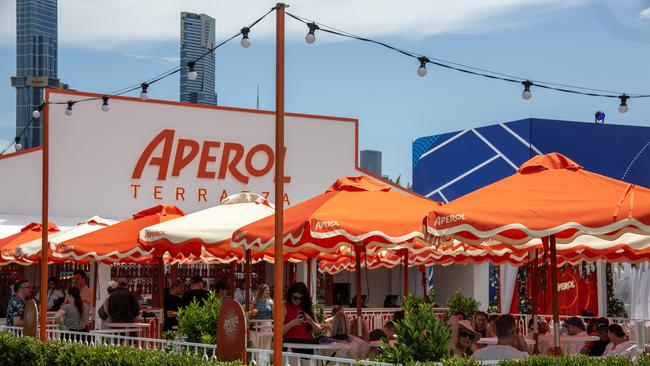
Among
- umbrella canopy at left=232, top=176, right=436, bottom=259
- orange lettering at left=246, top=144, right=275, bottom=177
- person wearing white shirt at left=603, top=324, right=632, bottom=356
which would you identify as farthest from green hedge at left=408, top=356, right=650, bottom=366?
orange lettering at left=246, top=144, right=275, bottom=177

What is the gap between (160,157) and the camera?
29.6 meters

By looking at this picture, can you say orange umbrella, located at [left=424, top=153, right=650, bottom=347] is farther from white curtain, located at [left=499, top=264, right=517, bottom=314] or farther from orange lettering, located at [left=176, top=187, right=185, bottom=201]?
orange lettering, located at [left=176, top=187, right=185, bottom=201]

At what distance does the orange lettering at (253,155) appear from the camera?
101 ft

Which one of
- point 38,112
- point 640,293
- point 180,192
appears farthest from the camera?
point 180,192

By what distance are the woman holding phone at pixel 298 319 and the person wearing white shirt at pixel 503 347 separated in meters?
2.25

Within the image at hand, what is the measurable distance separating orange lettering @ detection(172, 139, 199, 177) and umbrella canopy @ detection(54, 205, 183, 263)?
41.6ft

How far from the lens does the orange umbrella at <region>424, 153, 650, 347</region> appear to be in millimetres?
9008

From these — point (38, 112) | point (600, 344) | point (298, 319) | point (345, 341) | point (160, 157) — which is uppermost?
point (160, 157)

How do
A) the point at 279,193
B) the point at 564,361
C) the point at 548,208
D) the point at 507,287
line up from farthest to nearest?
1. the point at 507,287
2. the point at 548,208
3. the point at 279,193
4. the point at 564,361

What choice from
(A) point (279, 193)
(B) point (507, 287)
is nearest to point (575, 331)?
(A) point (279, 193)

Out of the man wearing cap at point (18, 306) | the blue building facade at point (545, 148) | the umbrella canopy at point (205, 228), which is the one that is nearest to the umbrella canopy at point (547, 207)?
the umbrella canopy at point (205, 228)

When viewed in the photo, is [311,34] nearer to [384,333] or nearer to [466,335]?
[466,335]

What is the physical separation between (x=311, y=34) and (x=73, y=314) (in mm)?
7469

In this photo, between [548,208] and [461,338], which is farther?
[461,338]
